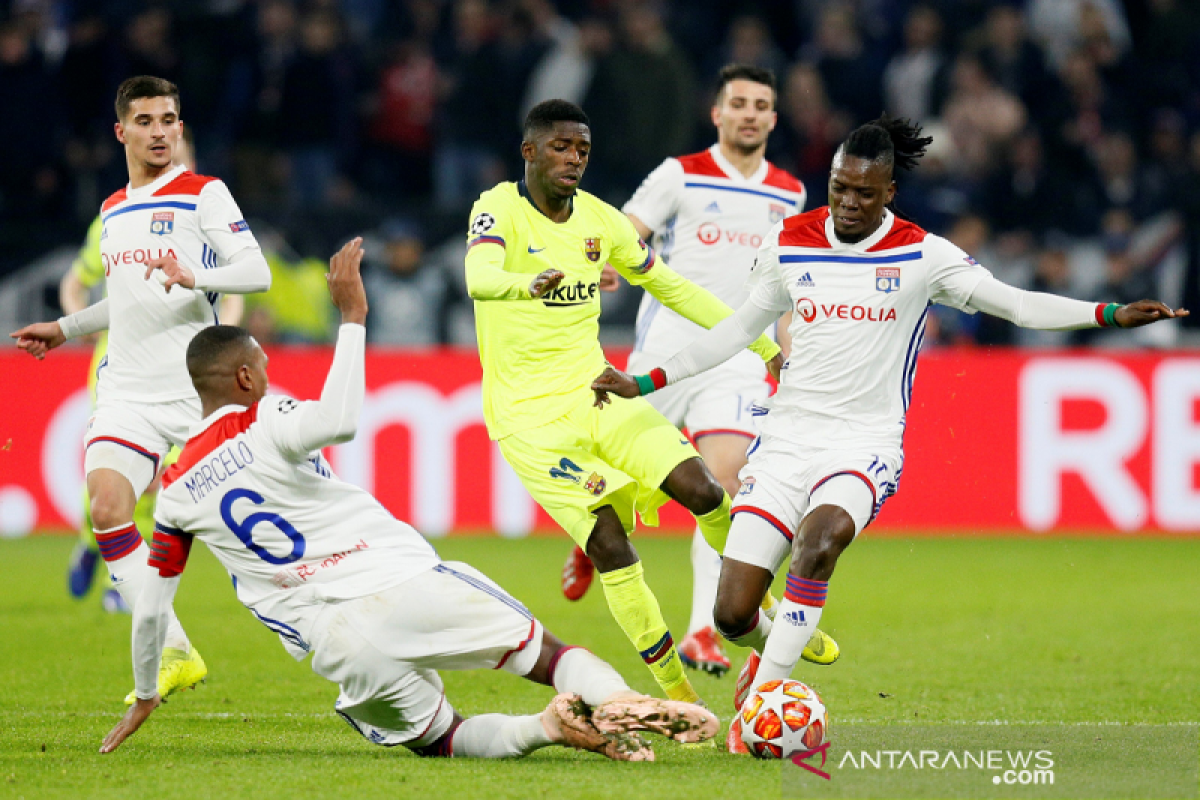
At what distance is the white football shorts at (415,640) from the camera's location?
5.26 meters

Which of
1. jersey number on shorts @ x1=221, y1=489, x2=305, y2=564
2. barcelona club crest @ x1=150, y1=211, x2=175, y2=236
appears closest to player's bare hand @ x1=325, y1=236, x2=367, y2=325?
jersey number on shorts @ x1=221, y1=489, x2=305, y2=564

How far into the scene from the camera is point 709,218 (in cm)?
834

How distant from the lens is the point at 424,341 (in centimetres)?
1403

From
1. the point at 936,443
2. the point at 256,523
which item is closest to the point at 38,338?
the point at 256,523

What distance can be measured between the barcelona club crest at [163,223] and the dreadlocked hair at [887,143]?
297 centimetres

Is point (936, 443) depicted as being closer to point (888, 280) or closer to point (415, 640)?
point (888, 280)

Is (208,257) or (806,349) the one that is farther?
(208,257)

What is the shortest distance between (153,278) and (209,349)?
1.99 metres

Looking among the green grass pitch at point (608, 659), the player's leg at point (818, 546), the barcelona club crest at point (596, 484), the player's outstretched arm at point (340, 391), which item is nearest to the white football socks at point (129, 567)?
the green grass pitch at point (608, 659)

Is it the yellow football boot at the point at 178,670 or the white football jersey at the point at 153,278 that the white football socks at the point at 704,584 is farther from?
the white football jersey at the point at 153,278

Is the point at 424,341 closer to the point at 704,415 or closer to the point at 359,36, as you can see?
the point at 359,36

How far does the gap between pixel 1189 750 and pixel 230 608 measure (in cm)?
608

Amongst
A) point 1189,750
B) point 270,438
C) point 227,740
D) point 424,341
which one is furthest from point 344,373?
point 424,341

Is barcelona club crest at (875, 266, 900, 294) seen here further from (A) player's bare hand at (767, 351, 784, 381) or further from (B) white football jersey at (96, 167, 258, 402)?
(B) white football jersey at (96, 167, 258, 402)
